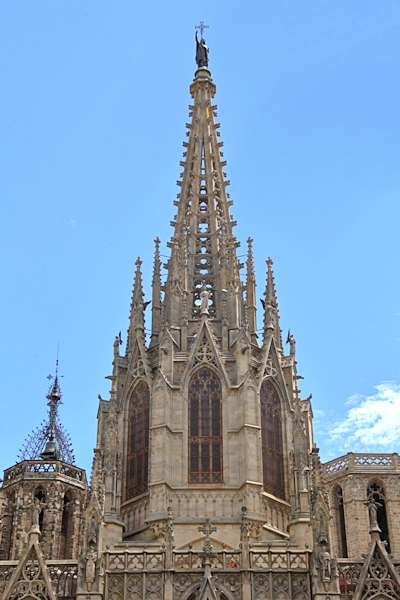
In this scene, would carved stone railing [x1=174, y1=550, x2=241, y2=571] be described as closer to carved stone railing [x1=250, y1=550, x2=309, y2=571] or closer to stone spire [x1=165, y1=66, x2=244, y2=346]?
carved stone railing [x1=250, y1=550, x2=309, y2=571]

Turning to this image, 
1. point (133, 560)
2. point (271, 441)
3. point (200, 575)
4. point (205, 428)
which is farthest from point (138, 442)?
point (200, 575)

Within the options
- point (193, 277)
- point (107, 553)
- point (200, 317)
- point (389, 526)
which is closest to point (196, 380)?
point (200, 317)

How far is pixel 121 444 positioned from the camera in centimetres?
4822

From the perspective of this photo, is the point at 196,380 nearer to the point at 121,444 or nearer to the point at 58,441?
the point at 121,444

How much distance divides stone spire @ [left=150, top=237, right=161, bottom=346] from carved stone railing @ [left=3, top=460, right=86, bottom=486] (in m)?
16.1

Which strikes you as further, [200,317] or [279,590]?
[200,317]

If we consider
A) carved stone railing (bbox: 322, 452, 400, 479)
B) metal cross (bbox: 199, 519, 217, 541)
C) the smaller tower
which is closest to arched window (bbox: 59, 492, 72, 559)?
the smaller tower

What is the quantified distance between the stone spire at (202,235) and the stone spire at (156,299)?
512 mm

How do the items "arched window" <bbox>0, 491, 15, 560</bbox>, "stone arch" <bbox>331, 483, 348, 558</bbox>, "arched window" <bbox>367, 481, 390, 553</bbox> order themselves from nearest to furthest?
"stone arch" <bbox>331, 483, 348, 558</bbox>
"arched window" <bbox>367, 481, 390, 553</bbox>
"arched window" <bbox>0, 491, 15, 560</bbox>

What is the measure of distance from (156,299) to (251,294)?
15.6 feet

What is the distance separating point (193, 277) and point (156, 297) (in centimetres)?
211

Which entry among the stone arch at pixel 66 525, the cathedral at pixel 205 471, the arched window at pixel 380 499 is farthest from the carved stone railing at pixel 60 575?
the arched window at pixel 380 499

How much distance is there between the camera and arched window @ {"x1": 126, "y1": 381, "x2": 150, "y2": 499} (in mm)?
47094

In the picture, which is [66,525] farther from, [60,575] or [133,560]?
[133,560]
